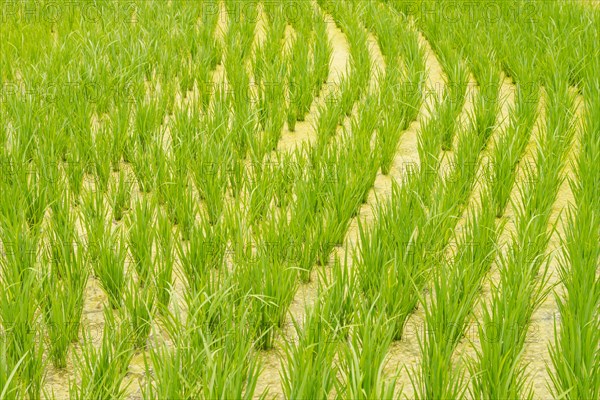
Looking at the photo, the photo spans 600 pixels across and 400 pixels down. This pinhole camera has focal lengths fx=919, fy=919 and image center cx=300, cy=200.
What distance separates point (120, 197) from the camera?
3.12 metres

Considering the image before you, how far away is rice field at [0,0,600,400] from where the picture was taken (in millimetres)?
2125

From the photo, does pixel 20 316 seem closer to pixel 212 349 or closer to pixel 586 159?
pixel 212 349

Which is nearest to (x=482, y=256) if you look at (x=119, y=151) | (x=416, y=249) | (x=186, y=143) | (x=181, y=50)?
(x=416, y=249)

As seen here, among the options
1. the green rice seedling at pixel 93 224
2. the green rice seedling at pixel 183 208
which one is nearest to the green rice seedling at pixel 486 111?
the green rice seedling at pixel 183 208

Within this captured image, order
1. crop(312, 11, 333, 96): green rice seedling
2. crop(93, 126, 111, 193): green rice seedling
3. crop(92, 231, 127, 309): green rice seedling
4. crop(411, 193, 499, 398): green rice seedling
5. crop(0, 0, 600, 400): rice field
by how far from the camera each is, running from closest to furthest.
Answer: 1. crop(411, 193, 499, 398): green rice seedling
2. crop(0, 0, 600, 400): rice field
3. crop(92, 231, 127, 309): green rice seedling
4. crop(93, 126, 111, 193): green rice seedling
5. crop(312, 11, 333, 96): green rice seedling

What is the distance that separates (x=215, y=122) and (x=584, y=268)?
1678 millimetres

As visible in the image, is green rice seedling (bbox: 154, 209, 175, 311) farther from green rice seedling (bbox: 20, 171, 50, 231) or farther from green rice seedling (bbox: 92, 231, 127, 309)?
green rice seedling (bbox: 20, 171, 50, 231)

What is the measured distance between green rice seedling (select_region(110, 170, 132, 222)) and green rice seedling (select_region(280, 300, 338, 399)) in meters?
1.10

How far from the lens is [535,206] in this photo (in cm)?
301

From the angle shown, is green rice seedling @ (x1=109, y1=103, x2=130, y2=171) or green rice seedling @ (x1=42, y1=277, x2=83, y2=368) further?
green rice seedling @ (x1=109, y1=103, x2=130, y2=171)

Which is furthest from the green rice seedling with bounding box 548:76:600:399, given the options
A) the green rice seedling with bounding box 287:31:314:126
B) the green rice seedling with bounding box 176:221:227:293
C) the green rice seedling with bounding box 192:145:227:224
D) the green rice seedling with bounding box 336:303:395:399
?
the green rice seedling with bounding box 287:31:314:126

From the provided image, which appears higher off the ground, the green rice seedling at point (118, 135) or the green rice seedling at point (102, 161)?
the green rice seedling at point (118, 135)

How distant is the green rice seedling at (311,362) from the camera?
6.26 feet

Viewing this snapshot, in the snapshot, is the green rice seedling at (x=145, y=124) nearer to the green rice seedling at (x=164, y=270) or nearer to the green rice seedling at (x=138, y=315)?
the green rice seedling at (x=164, y=270)
